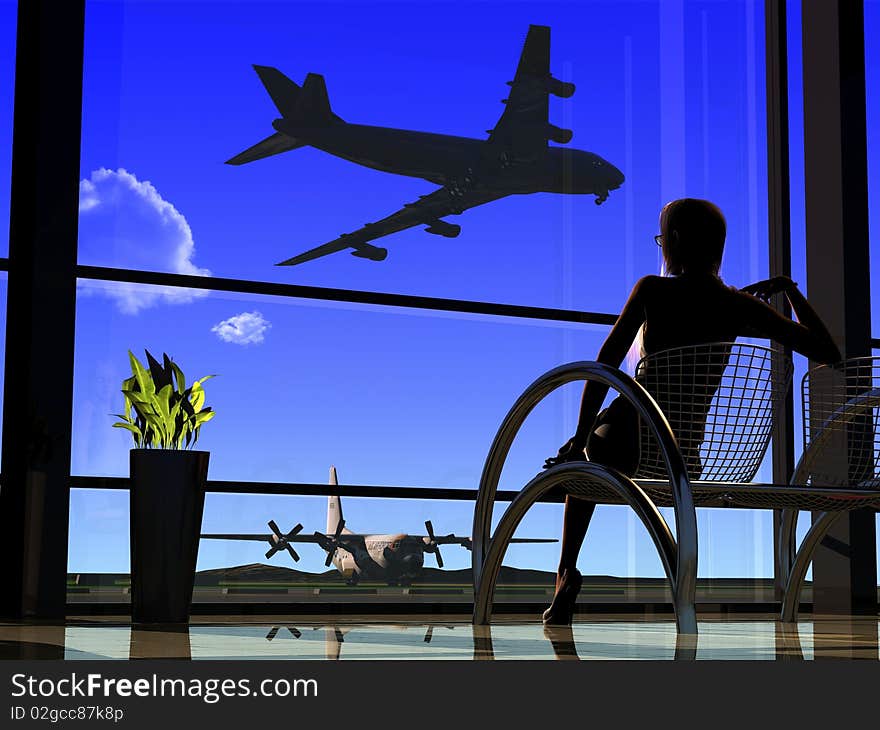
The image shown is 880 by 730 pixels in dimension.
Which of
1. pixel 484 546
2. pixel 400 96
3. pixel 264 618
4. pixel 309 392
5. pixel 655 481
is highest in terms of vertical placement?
pixel 400 96

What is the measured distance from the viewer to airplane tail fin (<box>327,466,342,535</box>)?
382cm

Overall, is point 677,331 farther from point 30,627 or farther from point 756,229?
point 756,229

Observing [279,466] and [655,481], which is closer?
[655,481]

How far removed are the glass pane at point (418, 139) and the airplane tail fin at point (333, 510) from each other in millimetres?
704

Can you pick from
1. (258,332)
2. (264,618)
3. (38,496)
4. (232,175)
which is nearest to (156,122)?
(232,175)

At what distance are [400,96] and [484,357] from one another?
1.06 meters

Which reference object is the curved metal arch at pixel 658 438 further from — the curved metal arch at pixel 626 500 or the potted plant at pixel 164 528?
the potted plant at pixel 164 528

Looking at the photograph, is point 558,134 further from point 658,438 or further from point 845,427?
point 658,438

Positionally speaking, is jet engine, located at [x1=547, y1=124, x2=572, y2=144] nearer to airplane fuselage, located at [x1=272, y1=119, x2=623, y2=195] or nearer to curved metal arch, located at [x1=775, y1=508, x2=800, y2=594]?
airplane fuselage, located at [x1=272, y1=119, x2=623, y2=195]

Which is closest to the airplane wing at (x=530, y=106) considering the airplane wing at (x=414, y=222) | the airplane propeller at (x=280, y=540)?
the airplane wing at (x=414, y=222)

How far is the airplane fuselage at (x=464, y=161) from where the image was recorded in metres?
4.13

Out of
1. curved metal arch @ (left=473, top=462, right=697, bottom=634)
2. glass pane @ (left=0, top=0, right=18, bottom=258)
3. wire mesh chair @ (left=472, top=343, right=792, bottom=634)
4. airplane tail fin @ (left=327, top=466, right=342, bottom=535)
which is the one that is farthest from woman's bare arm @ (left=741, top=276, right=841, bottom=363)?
glass pane @ (left=0, top=0, right=18, bottom=258)

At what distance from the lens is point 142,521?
9.66ft

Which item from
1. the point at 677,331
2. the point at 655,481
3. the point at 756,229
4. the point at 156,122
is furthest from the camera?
the point at 756,229
